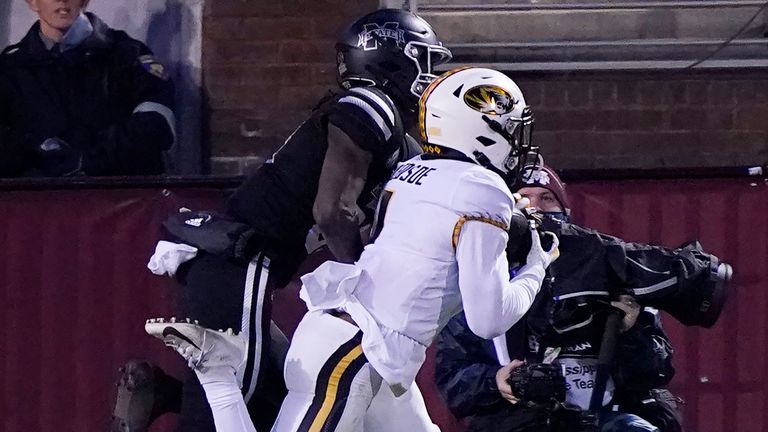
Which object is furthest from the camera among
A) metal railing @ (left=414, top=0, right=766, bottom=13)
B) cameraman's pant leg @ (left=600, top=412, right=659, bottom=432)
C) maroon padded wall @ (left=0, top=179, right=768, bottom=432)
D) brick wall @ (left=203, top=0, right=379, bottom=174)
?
metal railing @ (left=414, top=0, right=766, bottom=13)

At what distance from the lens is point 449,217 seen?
4598mm

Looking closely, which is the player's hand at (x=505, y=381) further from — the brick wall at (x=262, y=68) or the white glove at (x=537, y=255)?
the brick wall at (x=262, y=68)

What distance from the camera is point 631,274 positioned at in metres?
5.16

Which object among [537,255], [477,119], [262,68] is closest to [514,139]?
[477,119]

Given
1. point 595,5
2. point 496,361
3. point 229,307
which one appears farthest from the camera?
point 595,5

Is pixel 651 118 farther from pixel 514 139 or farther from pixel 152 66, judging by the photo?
pixel 514 139

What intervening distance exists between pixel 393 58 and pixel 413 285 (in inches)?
34.0

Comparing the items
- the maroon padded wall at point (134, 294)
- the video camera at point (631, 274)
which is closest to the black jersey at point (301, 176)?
the video camera at point (631, 274)

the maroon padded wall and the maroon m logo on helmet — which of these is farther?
the maroon padded wall

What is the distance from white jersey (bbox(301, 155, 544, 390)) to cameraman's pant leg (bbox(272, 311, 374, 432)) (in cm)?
5

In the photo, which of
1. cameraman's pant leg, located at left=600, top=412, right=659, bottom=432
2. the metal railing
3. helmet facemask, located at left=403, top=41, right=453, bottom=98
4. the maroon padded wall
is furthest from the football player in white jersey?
the metal railing

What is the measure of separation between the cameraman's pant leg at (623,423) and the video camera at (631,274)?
1.17 feet

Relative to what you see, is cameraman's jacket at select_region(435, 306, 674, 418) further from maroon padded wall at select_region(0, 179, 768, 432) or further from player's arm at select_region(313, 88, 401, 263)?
maroon padded wall at select_region(0, 179, 768, 432)

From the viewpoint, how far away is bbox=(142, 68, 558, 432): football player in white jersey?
15.1ft
